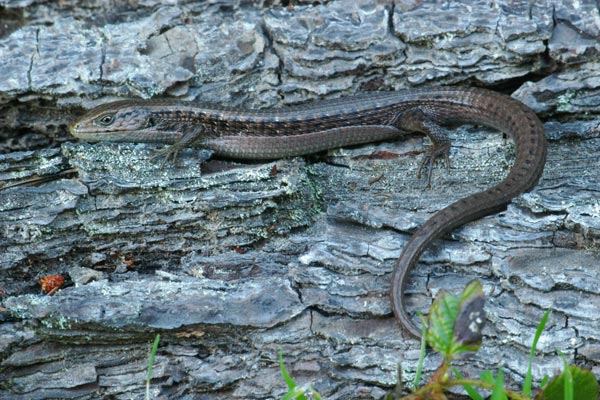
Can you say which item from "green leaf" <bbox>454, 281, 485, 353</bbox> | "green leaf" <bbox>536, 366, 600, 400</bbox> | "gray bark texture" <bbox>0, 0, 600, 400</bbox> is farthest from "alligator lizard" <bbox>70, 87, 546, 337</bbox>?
"green leaf" <bbox>454, 281, 485, 353</bbox>

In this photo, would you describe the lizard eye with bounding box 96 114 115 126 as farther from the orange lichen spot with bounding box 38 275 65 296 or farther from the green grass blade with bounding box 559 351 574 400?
the green grass blade with bounding box 559 351 574 400

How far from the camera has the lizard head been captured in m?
5.37

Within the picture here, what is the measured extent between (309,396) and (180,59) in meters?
3.01

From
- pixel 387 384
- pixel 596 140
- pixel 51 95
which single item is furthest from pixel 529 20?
pixel 51 95

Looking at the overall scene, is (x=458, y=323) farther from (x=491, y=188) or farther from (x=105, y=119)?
(x=105, y=119)

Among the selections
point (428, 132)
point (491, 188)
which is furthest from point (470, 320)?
point (428, 132)

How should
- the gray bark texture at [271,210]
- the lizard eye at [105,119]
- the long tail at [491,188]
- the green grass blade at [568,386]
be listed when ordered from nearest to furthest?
1. the green grass blade at [568,386]
2. the gray bark texture at [271,210]
3. the long tail at [491,188]
4. the lizard eye at [105,119]

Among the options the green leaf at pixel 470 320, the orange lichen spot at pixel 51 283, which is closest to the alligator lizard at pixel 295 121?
the orange lichen spot at pixel 51 283

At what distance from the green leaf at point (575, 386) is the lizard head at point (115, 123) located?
3.79 meters

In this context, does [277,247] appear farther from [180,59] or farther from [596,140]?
[596,140]

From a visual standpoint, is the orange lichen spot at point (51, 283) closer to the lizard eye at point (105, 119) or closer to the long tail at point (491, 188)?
the lizard eye at point (105, 119)

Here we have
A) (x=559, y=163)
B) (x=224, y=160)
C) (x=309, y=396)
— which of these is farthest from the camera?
(x=224, y=160)

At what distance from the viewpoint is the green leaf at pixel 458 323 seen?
2488 mm

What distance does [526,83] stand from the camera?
536 cm
